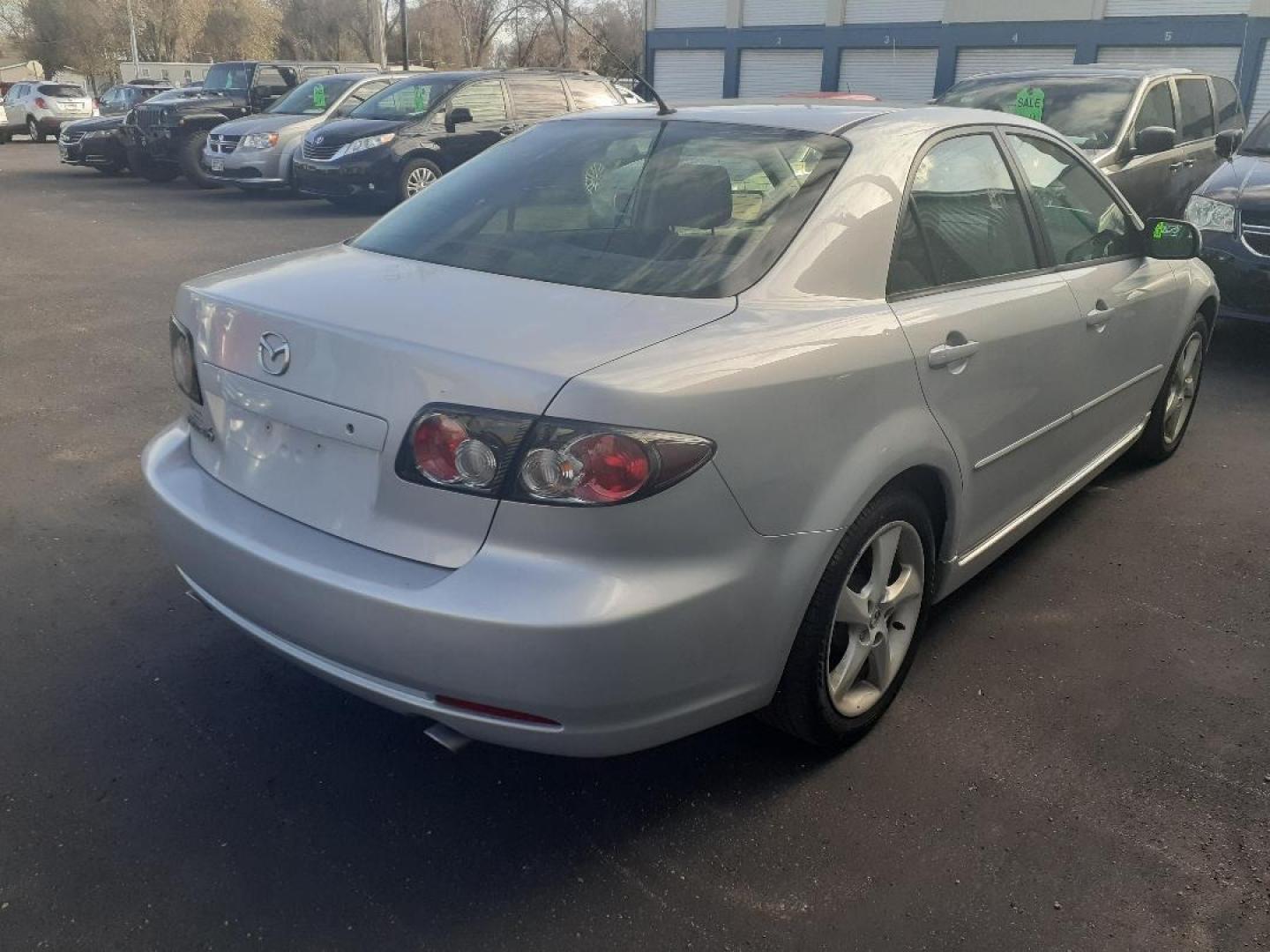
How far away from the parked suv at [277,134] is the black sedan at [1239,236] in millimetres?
10713

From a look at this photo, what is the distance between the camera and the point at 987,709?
302 cm

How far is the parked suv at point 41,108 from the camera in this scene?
1118 inches

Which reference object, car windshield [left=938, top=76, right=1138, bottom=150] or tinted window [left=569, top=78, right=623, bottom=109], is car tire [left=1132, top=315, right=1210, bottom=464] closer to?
car windshield [left=938, top=76, right=1138, bottom=150]

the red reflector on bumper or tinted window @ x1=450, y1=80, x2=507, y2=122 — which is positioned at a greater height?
tinted window @ x1=450, y1=80, x2=507, y2=122

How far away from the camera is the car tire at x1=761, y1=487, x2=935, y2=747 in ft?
8.21

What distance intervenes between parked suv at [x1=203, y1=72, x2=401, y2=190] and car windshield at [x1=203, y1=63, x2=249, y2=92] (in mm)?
2832

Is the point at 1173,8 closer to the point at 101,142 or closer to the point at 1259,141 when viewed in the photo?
the point at 1259,141

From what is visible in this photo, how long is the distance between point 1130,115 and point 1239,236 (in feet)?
8.21

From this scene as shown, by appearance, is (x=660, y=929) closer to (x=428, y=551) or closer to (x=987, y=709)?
(x=428, y=551)

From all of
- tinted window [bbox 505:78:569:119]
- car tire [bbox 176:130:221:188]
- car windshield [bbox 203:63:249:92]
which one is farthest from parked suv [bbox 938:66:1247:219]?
car windshield [bbox 203:63:249:92]

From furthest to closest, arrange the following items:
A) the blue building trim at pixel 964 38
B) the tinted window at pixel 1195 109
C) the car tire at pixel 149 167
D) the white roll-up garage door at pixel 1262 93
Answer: the blue building trim at pixel 964 38
the white roll-up garage door at pixel 1262 93
the car tire at pixel 149 167
the tinted window at pixel 1195 109

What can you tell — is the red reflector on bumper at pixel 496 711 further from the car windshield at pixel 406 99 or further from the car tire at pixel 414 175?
the car windshield at pixel 406 99

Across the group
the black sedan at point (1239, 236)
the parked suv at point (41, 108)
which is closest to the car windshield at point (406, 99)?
the black sedan at point (1239, 236)

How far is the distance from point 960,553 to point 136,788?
7.45ft
